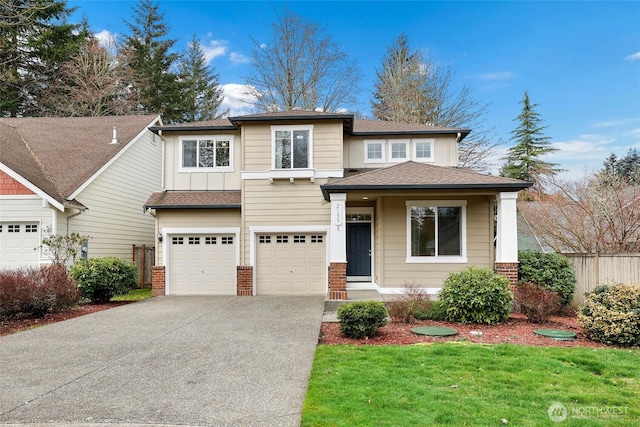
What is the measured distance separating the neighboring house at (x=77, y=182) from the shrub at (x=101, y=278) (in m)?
2.51

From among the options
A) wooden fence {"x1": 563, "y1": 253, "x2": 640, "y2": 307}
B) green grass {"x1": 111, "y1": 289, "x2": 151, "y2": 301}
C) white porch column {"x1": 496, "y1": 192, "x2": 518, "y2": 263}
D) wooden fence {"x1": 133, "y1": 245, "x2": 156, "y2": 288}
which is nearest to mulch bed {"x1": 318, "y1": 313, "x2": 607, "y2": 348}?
wooden fence {"x1": 563, "y1": 253, "x2": 640, "y2": 307}

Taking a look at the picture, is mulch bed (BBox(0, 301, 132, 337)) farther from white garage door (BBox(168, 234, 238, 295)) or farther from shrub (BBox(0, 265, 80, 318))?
white garage door (BBox(168, 234, 238, 295))

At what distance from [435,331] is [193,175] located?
9.73 meters

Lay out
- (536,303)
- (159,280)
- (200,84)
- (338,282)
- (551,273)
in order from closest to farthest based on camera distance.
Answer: (536,303) < (551,273) < (338,282) < (159,280) < (200,84)

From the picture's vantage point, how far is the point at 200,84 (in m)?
34.4

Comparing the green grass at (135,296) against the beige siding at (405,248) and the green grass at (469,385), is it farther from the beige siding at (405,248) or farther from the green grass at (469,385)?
the green grass at (469,385)

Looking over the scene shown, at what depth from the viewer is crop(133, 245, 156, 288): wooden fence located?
16.6m

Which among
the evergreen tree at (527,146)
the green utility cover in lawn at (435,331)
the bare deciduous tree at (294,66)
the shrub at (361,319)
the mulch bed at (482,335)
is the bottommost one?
the mulch bed at (482,335)

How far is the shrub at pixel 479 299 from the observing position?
8.23 meters

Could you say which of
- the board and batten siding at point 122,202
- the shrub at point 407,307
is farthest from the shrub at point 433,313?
the board and batten siding at point 122,202

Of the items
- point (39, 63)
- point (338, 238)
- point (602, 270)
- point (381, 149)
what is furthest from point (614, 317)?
point (39, 63)

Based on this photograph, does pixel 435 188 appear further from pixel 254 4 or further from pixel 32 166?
pixel 254 4

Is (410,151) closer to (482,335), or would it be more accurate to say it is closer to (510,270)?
(510,270)

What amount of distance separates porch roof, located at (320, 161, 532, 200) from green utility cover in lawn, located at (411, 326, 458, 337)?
3.82 m
